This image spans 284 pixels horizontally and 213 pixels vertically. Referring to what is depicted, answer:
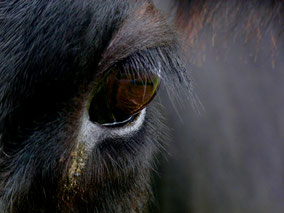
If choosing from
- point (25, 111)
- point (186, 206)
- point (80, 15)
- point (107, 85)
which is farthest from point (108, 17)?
point (186, 206)

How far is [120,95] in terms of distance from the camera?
3.83 ft

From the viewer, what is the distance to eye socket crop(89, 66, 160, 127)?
1.14 m

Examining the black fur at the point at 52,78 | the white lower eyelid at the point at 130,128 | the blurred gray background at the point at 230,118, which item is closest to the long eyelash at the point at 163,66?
the black fur at the point at 52,78

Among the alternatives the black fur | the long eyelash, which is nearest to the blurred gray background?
the long eyelash

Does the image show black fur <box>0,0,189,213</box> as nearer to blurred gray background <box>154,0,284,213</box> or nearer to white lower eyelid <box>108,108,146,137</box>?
white lower eyelid <box>108,108,146,137</box>

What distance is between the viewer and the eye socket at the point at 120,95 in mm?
1142

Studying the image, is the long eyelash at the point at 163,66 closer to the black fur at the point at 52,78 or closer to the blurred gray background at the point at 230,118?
the black fur at the point at 52,78

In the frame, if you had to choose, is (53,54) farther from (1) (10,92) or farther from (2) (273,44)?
(2) (273,44)

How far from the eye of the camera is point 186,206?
7.69ft

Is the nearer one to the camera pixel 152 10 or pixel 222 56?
pixel 152 10

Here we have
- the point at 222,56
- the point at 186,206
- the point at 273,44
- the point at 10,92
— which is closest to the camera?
the point at 10,92

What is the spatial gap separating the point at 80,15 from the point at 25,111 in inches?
9.2

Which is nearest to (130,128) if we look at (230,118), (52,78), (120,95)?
(120,95)

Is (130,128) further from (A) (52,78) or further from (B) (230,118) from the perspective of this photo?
(B) (230,118)
